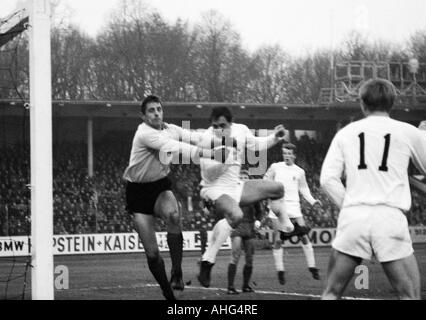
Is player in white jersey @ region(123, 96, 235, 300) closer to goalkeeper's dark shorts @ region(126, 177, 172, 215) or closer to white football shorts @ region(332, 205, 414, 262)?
goalkeeper's dark shorts @ region(126, 177, 172, 215)

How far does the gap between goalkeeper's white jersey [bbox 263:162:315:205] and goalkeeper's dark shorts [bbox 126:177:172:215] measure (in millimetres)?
5187

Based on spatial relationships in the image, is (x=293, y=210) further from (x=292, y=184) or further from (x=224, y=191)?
(x=224, y=191)

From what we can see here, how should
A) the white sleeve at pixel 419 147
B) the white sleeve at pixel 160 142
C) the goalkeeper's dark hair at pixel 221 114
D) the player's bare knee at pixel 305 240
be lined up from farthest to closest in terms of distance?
the player's bare knee at pixel 305 240
the goalkeeper's dark hair at pixel 221 114
the white sleeve at pixel 160 142
the white sleeve at pixel 419 147

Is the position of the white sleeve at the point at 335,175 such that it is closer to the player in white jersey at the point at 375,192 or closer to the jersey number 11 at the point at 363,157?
the player in white jersey at the point at 375,192

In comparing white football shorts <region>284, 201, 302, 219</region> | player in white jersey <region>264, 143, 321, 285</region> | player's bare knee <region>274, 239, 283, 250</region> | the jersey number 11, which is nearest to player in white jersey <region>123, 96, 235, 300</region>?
player's bare knee <region>274, 239, 283, 250</region>

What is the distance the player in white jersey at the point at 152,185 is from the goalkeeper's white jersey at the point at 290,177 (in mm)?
5072

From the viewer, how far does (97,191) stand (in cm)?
3575

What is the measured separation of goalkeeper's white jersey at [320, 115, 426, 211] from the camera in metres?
6.32

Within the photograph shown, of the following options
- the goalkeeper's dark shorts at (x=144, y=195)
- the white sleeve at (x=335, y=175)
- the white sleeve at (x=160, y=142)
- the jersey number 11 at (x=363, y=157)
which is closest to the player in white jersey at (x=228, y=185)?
the white sleeve at (x=160, y=142)

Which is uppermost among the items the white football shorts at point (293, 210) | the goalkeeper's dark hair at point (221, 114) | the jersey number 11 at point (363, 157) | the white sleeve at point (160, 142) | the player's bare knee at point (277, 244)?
the goalkeeper's dark hair at point (221, 114)

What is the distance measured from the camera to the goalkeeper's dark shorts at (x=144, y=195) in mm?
10602

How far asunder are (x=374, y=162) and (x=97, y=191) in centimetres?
2998
